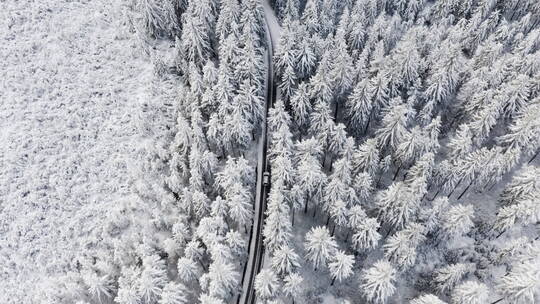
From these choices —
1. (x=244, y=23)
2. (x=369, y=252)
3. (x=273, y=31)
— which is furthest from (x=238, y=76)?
(x=369, y=252)

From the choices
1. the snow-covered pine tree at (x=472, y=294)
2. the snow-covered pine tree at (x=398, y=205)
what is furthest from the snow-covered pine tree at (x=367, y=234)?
the snow-covered pine tree at (x=472, y=294)

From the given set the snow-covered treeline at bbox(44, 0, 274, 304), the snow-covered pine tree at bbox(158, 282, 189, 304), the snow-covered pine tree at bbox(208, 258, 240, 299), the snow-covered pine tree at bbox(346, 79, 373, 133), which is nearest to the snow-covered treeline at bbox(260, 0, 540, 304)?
the snow-covered pine tree at bbox(346, 79, 373, 133)

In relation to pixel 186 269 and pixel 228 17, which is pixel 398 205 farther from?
pixel 228 17

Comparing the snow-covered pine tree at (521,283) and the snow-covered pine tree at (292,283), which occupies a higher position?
the snow-covered pine tree at (521,283)

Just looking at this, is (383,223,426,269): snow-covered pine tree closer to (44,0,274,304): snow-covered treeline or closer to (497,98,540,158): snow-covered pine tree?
(44,0,274,304): snow-covered treeline

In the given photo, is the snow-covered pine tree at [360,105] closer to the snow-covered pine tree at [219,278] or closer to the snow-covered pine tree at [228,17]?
the snow-covered pine tree at [228,17]

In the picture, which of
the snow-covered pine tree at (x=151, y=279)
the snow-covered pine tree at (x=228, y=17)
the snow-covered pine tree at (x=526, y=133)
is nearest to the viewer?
the snow-covered pine tree at (x=151, y=279)

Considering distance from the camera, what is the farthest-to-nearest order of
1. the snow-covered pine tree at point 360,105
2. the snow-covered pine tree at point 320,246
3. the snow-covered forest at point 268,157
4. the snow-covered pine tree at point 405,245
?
1. the snow-covered pine tree at point 360,105
2. the snow-covered forest at point 268,157
3. the snow-covered pine tree at point 405,245
4. the snow-covered pine tree at point 320,246

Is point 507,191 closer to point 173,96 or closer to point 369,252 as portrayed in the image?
point 369,252
